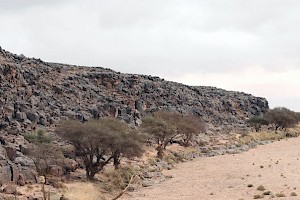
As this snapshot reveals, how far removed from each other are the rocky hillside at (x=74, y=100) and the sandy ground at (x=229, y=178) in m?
9.03

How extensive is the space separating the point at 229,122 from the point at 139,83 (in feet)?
67.2

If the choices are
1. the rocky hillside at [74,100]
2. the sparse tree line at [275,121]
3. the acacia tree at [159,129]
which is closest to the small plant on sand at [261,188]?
the rocky hillside at [74,100]

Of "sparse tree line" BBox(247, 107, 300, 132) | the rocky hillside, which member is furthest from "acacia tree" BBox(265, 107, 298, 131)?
the rocky hillside

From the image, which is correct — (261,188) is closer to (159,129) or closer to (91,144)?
(91,144)

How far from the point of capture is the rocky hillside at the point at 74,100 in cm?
3300

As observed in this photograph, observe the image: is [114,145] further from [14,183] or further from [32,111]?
[32,111]

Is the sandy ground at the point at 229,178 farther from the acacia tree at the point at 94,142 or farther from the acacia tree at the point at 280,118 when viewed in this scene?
the acacia tree at the point at 280,118

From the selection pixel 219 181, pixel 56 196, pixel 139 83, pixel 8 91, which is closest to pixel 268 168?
pixel 219 181

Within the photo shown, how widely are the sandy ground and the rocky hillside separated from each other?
356 inches

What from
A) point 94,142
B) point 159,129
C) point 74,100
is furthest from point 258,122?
point 94,142

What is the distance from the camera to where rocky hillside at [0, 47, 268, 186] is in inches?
1299

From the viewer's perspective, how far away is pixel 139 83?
70.2 meters

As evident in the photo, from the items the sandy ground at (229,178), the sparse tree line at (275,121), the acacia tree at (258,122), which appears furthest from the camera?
the acacia tree at (258,122)

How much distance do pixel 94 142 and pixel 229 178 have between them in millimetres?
9906
